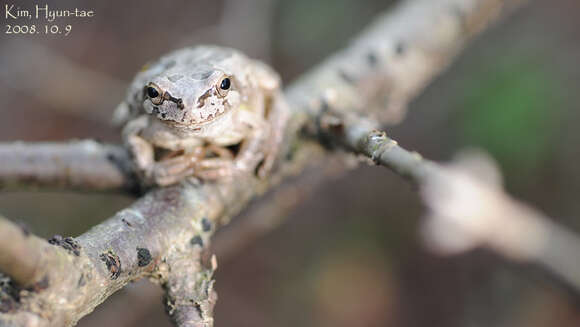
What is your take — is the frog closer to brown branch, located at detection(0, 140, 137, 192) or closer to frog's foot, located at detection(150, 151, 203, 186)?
frog's foot, located at detection(150, 151, 203, 186)

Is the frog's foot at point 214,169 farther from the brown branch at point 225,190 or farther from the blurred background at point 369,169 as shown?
the blurred background at point 369,169

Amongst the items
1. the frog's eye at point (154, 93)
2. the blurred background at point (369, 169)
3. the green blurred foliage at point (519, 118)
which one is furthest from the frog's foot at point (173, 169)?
Answer: the green blurred foliage at point (519, 118)

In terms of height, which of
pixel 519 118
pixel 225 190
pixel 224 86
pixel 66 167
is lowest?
pixel 225 190

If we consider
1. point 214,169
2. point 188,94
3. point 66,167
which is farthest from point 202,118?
point 66,167

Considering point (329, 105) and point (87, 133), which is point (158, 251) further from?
point (87, 133)

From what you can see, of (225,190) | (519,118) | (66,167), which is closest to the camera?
(225,190)

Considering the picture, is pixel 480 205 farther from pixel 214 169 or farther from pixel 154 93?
pixel 154 93

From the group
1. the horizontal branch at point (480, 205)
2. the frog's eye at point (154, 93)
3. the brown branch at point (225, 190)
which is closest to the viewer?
the brown branch at point (225, 190)
